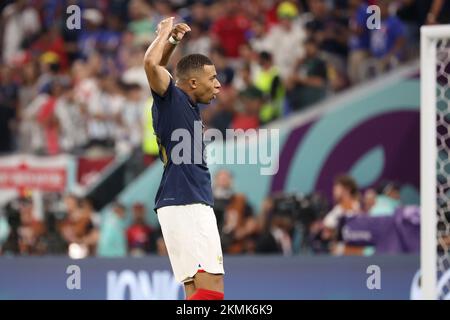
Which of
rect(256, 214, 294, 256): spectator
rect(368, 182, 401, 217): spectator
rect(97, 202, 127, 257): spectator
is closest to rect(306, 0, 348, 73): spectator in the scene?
rect(368, 182, 401, 217): spectator

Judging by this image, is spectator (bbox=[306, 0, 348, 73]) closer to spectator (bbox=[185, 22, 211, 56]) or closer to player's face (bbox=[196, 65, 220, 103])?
spectator (bbox=[185, 22, 211, 56])

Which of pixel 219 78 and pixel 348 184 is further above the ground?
pixel 219 78

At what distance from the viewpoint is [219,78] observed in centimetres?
1519

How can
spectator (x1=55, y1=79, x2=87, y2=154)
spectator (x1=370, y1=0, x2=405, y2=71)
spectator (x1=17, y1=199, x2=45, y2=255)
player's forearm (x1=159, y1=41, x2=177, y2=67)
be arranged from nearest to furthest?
player's forearm (x1=159, y1=41, x2=177, y2=67)
spectator (x1=17, y1=199, x2=45, y2=255)
spectator (x1=370, y1=0, x2=405, y2=71)
spectator (x1=55, y1=79, x2=87, y2=154)

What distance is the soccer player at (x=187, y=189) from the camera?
731 cm

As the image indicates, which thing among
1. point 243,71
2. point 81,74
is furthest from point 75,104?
point 243,71

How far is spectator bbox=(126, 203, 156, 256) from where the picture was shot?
45.1ft

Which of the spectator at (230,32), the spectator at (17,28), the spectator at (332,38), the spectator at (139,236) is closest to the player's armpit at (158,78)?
the spectator at (139,236)

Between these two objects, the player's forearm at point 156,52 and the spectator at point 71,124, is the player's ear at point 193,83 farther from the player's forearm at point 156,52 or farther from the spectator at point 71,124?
the spectator at point 71,124

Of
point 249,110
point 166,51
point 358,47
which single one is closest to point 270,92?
point 249,110

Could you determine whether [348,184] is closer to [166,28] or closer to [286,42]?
[286,42]

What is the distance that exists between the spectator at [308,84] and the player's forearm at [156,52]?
24.6ft

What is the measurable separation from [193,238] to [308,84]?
7.49 m
